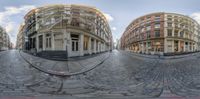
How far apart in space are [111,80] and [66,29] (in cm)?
139

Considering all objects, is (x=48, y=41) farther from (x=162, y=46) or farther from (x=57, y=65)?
(x=162, y=46)

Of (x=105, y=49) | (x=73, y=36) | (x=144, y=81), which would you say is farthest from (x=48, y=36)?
(x=144, y=81)

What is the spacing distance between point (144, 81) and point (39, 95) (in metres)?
1.64

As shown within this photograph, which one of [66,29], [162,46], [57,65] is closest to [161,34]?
[162,46]

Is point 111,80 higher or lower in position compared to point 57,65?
lower

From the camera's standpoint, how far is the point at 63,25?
1480 millimetres

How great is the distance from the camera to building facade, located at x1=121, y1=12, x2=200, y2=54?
1795 millimetres

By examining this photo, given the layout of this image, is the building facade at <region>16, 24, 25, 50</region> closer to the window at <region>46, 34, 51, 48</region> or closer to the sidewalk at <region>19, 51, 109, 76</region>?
the sidewalk at <region>19, 51, 109, 76</region>

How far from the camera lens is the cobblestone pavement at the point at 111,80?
2.05m

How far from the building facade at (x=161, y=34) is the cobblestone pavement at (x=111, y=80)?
0.64ft

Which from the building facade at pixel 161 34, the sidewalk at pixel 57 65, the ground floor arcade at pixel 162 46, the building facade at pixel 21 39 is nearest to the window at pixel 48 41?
the sidewalk at pixel 57 65

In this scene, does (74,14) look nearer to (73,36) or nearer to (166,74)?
(73,36)

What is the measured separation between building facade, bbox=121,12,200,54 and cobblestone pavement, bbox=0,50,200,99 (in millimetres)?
195

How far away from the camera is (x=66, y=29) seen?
1.48 meters
